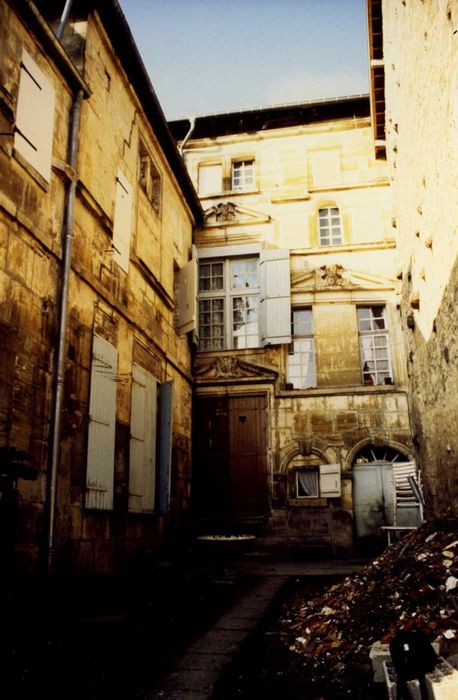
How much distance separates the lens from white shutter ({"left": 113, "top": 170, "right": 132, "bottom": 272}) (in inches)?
343

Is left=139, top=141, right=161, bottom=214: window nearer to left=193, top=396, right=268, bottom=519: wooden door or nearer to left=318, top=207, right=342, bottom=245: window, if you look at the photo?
left=318, top=207, right=342, bottom=245: window

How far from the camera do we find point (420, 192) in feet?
21.7

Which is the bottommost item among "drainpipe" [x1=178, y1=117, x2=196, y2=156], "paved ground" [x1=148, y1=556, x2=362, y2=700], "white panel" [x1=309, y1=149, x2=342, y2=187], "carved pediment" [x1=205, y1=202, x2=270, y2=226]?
"paved ground" [x1=148, y1=556, x2=362, y2=700]

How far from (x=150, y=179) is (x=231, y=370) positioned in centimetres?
450

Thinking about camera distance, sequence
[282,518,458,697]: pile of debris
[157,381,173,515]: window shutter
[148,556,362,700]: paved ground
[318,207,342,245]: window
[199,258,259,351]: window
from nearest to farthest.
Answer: [148,556,362,700]: paved ground
[282,518,458,697]: pile of debris
[157,381,173,515]: window shutter
[199,258,259,351]: window
[318,207,342,245]: window

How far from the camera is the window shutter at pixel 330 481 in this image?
11594 millimetres

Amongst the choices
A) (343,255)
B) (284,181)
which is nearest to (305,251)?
(343,255)

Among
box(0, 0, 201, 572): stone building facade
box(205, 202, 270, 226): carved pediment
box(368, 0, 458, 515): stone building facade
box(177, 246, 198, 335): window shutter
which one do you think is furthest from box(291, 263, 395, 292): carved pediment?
box(368, 0, 458, 515): stone building facade

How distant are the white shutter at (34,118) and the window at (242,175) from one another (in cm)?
777

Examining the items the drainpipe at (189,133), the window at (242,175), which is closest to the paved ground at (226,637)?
the window at (242,175)

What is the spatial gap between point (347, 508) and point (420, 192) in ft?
23.1

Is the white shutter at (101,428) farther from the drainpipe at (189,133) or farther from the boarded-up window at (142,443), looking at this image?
the drainpipe at (189,133)

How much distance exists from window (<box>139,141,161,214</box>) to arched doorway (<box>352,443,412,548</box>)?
662 centimetres

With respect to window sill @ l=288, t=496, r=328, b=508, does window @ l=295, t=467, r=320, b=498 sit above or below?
above
